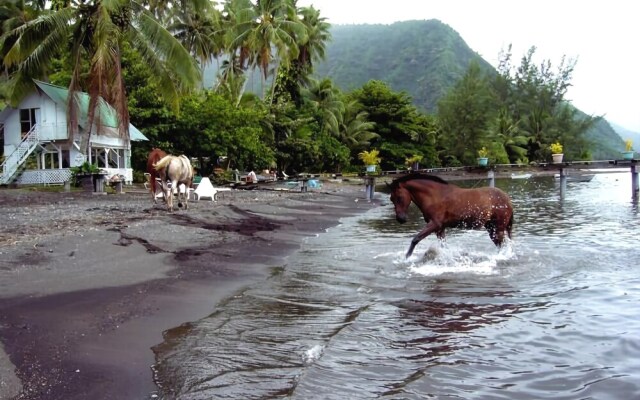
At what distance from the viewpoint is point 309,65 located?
5291 centimetres

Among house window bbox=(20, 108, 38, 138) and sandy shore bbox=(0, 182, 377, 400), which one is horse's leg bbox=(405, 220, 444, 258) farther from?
house window bbox=(20, 108, 38, 138)

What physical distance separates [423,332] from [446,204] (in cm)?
487

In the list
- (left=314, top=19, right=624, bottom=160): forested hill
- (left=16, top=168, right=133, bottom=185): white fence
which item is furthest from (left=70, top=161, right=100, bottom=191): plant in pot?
(left=314, top=19, right=624, bottom=160): forested hill

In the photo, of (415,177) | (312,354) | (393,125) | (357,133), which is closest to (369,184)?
(415,177)

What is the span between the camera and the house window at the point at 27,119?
30312 mm

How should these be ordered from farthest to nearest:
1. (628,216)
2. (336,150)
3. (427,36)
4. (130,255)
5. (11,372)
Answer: (427,36) < (336,150) < (628,216) < (130,255) < (11,372)

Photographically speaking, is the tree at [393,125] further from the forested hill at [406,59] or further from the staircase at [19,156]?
the forested hill at [406,59]

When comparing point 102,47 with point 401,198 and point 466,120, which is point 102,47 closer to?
point 401,198

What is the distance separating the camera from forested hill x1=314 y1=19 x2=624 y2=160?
391 ft

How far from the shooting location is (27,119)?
30469 mm

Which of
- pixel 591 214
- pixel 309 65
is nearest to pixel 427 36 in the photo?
pixel 309 65

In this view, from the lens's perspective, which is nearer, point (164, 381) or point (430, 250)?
point (164, 381)

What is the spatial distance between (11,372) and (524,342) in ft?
16.8

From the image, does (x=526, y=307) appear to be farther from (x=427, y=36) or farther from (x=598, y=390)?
(x=427, y=36)
